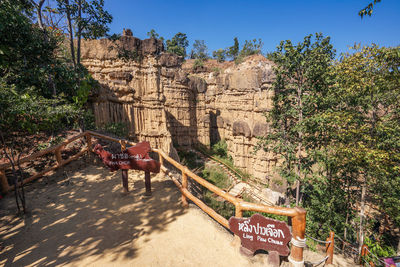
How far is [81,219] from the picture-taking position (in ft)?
12.5

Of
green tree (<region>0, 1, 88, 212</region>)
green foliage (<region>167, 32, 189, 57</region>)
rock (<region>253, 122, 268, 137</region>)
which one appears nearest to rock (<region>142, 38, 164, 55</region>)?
green tree (<region>0, 1, 88, 212</region>)

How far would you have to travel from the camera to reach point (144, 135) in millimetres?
14531

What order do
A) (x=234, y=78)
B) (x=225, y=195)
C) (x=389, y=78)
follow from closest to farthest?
(x=225, y=195) → (x=389, y=78) → (x=234, y=78)

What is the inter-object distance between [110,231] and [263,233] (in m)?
2.90

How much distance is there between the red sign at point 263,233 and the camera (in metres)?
2.32

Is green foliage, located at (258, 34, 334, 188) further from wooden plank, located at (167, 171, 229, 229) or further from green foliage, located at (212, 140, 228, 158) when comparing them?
green foliage, located at (212, 140, 228, 158)

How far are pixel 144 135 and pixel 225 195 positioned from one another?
41.8 feet

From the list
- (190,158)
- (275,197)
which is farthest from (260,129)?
(190,158)

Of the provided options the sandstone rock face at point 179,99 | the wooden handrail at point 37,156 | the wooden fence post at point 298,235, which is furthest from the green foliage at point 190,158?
the wooden fence post at point 298,235

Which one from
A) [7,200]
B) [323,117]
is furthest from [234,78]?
[7,200]

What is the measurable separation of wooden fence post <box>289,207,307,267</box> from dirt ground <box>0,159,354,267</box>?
1.57 feet

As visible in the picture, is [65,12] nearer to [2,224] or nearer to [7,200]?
[7,200]

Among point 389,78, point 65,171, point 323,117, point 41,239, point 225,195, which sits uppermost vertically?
point 389,78

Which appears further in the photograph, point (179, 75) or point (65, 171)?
point (179, 75)
